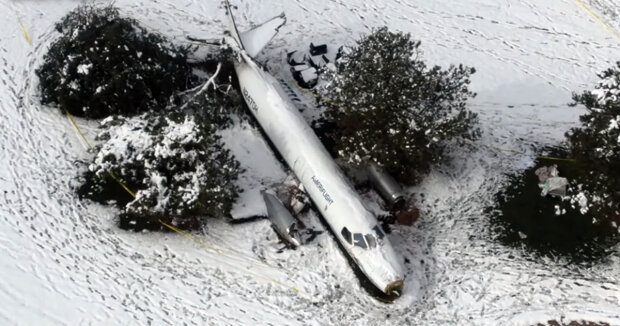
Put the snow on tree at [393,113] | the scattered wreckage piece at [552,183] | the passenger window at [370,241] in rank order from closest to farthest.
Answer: the passenger window at [370,241]
the snow on tree at [393,113]
the scattered wreckage piece at [552,183]

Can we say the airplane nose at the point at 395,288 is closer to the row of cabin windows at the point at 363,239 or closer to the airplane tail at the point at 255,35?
the row of cabin windows at the point at 363,239

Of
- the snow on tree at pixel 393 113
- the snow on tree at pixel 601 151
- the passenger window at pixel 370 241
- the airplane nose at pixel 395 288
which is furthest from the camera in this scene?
the snow on tree at pixel 393 113

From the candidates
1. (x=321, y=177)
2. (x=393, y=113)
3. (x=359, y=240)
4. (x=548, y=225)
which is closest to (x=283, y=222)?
(x=321, y=177)

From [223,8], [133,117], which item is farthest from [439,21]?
[133,117]

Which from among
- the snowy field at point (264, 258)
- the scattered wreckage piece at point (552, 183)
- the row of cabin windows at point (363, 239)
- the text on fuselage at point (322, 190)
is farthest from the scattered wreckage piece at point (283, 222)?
the scattered wreckage piece at point (552, 183)

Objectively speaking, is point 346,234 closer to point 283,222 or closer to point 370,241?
point 370,241

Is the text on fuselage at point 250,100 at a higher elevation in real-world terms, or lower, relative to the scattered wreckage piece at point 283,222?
higher

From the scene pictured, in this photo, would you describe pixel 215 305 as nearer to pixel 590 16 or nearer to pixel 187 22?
pixel 187 22
